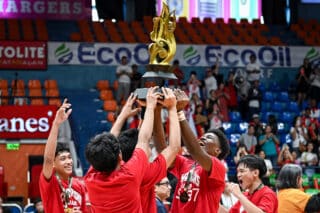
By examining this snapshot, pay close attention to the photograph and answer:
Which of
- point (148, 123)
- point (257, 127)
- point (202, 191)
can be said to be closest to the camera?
point (148, 123)

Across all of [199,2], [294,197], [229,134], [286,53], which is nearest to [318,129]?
[229,134]

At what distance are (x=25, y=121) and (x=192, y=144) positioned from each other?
388 inches

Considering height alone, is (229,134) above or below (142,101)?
below

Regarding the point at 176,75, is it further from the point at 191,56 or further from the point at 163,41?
the point at 191,56

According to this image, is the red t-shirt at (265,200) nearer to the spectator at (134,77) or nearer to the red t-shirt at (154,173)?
the red t-shirt at (154,173)

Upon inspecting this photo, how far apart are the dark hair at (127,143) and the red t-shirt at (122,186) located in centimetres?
29

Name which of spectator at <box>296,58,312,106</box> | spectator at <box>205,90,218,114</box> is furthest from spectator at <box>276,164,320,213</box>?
spectator at <box>296,58,312,106</box>

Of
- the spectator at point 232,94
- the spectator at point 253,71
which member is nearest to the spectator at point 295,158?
the spectator at point 232,94

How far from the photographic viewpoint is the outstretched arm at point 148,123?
5426 mm

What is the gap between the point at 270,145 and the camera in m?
17.5

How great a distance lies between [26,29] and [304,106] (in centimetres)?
718

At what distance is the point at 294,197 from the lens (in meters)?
7.45

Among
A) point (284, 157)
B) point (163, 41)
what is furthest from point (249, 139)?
point (163, 41)

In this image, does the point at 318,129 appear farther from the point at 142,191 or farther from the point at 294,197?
the point at 142,191
